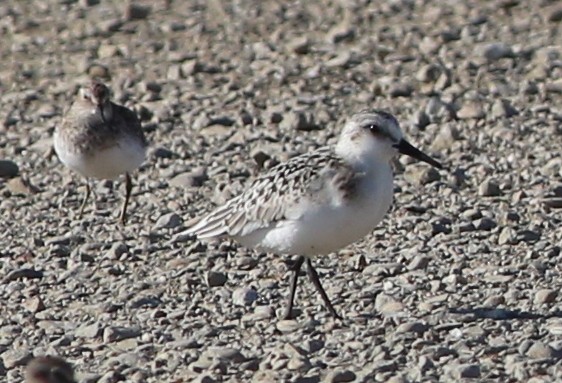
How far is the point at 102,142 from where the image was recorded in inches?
539

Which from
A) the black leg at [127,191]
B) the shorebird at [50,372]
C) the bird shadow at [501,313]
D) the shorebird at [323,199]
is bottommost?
the bird shadow at [501,313]

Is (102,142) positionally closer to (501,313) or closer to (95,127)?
(95,127)

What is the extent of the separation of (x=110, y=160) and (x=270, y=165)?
1652 mm

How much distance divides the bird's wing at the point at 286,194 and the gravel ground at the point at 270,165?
22.1 inches

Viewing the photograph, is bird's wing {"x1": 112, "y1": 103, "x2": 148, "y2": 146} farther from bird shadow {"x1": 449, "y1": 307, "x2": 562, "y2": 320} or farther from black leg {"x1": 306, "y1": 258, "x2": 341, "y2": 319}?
bird shadow {"x1": 449, "y1": 307, "x2": 562, "y2": 320}

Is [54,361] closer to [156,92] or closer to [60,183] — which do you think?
[60,183]

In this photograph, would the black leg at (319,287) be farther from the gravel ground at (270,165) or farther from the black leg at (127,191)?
the black leg at (127,191)

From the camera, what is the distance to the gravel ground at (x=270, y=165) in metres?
10.4

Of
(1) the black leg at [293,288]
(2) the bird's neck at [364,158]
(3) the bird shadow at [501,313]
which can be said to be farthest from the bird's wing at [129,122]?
(3) the bird shadow at [501,313]

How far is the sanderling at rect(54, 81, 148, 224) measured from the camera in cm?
1368

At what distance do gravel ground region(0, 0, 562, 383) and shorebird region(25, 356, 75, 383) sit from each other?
1.01 m

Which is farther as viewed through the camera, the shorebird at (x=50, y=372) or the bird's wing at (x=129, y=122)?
the bird's wing at (x=129, y=122)

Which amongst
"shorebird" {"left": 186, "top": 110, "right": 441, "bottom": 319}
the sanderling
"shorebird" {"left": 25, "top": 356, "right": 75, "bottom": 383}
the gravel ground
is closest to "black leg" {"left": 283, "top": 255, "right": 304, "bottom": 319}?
"shorebird" {"left": 186, "top": 110, "right": 441, "bottom": 319}

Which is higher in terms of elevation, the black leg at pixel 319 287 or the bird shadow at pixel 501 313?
the black leg at pixel 319 287
